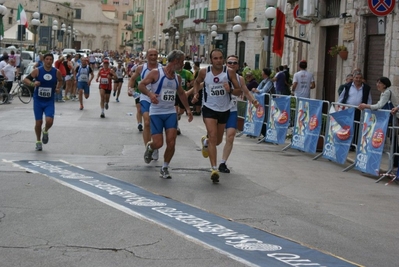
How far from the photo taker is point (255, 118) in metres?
19.5

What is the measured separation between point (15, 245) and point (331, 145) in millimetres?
9032

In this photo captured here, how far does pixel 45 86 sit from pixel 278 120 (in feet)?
17.3

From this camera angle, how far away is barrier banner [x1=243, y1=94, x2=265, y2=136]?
1912cm

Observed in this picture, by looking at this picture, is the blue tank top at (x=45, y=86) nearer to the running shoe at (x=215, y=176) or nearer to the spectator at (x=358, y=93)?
the running shoe at (x=215, y=176)

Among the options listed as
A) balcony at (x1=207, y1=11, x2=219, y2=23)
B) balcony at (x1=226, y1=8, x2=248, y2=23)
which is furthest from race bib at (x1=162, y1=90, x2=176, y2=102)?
balcony at (x1=207, y1=11, x2=219, y2=23)

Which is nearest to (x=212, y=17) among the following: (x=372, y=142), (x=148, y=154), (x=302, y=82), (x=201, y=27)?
(x=201, y=27)

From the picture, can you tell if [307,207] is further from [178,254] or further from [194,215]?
[178,254]

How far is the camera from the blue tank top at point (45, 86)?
15188mm

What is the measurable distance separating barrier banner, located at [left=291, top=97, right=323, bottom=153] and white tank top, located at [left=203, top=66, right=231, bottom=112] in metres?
4.21

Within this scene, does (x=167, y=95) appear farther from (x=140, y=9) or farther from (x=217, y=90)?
(x=140, y=9)

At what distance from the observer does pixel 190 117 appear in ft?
40.5

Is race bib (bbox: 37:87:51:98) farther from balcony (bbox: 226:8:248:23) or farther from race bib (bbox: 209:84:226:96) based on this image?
balcony (bbox: 226:8:248:23)

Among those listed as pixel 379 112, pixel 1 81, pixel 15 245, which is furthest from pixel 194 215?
pixel 1 81

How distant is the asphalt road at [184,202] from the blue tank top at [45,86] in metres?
0.94
